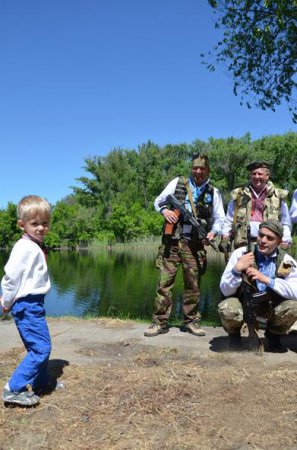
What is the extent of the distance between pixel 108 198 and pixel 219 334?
2271 inches

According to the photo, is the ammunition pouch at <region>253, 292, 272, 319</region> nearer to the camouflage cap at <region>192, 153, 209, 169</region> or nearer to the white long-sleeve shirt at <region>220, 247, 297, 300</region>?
the white long-sleeve shirt at <region>220, 247, 297, 300</region>

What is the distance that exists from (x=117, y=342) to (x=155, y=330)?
0.52m

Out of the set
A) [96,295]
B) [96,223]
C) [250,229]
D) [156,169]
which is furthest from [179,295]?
[156,169]

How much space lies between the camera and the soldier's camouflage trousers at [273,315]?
4062 millimetres

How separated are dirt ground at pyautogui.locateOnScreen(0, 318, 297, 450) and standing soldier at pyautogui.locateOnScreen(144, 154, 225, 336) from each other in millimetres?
1345

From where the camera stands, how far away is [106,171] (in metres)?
62.0

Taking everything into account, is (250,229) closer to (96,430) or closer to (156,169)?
(96,430)

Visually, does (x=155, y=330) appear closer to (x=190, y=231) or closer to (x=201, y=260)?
(x=201, y=260)

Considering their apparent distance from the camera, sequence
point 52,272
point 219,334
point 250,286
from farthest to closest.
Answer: point 52,272
point 219,334
point 250,286

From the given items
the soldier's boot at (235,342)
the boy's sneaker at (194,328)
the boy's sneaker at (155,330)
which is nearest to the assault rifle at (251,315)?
the soldier's boot at (235,342)

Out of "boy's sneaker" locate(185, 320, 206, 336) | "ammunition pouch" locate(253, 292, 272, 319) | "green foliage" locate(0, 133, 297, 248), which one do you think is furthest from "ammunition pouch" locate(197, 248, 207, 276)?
"green foliage" locate(0, 133, 297, 248)

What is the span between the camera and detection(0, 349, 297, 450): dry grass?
2.50m

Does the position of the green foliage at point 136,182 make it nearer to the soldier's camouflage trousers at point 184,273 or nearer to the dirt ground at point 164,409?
the soldier's camouflage trousers at point 184,273

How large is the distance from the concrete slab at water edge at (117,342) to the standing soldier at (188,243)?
237 mm
